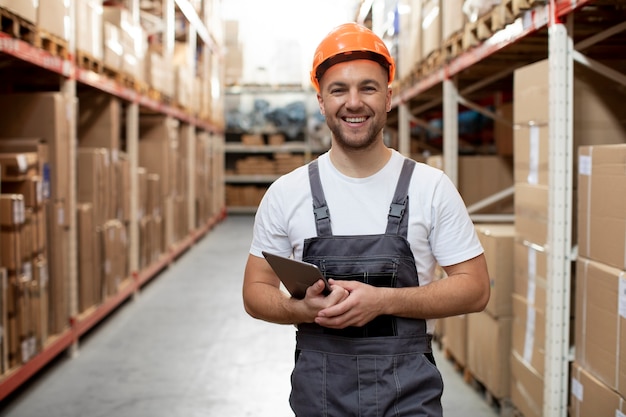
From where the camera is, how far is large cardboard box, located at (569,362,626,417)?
2.80 meters

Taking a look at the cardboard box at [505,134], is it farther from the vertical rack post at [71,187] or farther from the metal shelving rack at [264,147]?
the metal shelving rack at [264,147]

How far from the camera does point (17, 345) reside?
4160 millimetres

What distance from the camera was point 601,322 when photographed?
2.90 m

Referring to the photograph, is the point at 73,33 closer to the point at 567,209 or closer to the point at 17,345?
the point at 17,345

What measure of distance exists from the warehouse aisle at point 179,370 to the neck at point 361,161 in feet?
7.98

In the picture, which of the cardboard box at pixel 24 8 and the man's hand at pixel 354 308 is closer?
the man's hand at pixel 354 308

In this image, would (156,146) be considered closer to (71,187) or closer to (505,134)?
(71,187)

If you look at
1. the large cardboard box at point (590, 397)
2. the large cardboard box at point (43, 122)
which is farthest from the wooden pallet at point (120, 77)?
the large cardboard box at point (590, 397)

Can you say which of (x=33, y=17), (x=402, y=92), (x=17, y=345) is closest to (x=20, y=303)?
(x=17, y=345)

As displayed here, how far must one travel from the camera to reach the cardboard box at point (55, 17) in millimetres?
4398

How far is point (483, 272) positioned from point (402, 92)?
5.21 m

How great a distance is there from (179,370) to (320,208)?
330cm

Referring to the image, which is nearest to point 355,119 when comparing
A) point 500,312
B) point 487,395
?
point 500,312

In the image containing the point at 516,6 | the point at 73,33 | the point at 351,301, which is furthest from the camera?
the point at 73,33
